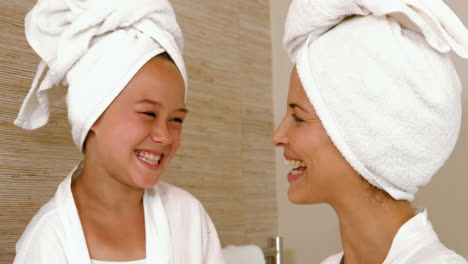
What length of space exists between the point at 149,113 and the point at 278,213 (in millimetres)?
1120

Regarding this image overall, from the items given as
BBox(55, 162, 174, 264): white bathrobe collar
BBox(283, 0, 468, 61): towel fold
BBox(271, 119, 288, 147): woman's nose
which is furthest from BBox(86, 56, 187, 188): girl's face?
BBox(283, 0, 468, 61): towel fold

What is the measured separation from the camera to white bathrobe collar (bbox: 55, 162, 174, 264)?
119cm

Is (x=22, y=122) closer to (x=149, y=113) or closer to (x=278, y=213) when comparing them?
(x=149, y=113)

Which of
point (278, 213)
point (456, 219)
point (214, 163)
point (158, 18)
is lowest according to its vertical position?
point (278, 213)

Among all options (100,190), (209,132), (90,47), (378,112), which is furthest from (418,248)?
(209,132)

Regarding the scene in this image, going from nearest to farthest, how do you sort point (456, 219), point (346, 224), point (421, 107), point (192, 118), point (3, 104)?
point (421, 107), point (346, 224), point (3, 104), point (456, 219), point (192, 118)

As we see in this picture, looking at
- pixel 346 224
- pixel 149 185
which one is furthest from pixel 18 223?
pixel 346 224

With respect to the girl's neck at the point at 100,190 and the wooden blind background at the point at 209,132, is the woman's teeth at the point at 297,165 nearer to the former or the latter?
the girl's neck at the point at 100,190

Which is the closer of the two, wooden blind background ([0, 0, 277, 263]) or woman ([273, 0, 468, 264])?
woman ([273, 0, 468, 264])

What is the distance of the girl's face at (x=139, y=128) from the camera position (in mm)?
1225

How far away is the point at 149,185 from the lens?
1.26m

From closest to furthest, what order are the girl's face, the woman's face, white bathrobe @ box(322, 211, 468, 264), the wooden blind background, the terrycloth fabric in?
white bathrobe @ box(322, 211, 468, 264), the woman's face, the girl's face, the wooden blind background, the terrycloth fabric

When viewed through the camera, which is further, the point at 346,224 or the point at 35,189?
Result: the point at 35,189

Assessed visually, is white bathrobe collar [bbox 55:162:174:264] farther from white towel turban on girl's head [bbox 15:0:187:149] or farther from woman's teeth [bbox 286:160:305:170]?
woman's teeth [bbox 286:160:305:170]
